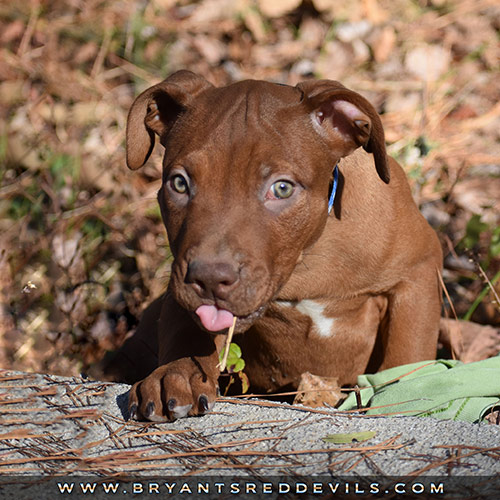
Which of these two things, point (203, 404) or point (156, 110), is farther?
point (156, 110)

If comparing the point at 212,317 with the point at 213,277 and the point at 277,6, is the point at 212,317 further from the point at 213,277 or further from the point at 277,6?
the point at 277,6

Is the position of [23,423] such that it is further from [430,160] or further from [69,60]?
A: [69,60]

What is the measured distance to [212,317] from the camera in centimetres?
320

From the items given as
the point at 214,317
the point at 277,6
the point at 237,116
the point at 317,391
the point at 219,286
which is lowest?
the point at 317,391

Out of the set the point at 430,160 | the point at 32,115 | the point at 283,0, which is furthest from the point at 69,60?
the point at 430,160

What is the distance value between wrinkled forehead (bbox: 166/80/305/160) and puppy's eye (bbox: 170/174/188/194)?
0.43ft

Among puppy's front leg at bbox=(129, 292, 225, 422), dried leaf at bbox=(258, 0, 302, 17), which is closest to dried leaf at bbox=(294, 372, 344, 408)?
puppy's front leg at bbox=(129, 292, 225, 422)

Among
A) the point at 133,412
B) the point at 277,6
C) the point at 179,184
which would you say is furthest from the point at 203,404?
the point at 277,6

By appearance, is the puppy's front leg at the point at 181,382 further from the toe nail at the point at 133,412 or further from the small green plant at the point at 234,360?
the small green plant at the point at 234,360

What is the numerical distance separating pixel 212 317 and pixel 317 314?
3.39 feet

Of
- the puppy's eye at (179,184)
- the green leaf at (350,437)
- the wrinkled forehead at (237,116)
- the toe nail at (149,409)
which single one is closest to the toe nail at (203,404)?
the toe nail at (149,409)

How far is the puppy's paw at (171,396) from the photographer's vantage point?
3207 mm

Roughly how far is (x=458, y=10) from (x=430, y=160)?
2543 mm

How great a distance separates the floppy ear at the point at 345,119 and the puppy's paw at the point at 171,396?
1.18 meters
